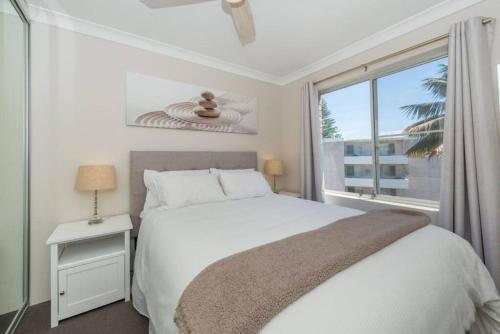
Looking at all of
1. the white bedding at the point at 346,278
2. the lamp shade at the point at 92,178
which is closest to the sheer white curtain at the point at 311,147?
the white bedding at the point at 346,278

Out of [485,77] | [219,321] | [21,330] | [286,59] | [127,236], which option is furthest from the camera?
[286,59]

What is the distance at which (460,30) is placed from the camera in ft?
5.64

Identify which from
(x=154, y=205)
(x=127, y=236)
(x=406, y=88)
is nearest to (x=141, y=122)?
(x=154, y=205)

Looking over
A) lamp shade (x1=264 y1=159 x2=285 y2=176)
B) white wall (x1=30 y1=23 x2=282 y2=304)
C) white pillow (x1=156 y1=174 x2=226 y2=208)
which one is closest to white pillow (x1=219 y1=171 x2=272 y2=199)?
white pillow (x1=156 y1=174 x2=226 y2=208)

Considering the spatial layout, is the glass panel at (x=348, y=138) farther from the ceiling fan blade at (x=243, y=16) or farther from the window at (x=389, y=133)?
the ceiling fan blade at (x=243, y=16)

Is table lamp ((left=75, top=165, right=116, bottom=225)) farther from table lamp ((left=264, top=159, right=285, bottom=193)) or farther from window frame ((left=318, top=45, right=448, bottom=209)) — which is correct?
window frame ((left=318, top=45, right=448, bottom=209))

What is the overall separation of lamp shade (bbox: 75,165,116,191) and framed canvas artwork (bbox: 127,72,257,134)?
2.03ft

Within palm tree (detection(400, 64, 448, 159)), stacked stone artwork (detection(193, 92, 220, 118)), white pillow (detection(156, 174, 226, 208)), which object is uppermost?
stacked stone artwork (detection(193, 92, 220, 118))

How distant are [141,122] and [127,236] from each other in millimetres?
1182

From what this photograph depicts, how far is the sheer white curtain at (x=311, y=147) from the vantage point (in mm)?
2902

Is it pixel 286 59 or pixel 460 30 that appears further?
pixel 286 59

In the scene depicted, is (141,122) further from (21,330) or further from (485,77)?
(485,77)

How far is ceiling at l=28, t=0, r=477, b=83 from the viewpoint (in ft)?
5.92

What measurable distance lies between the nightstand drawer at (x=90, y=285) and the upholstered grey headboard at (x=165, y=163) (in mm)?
402
